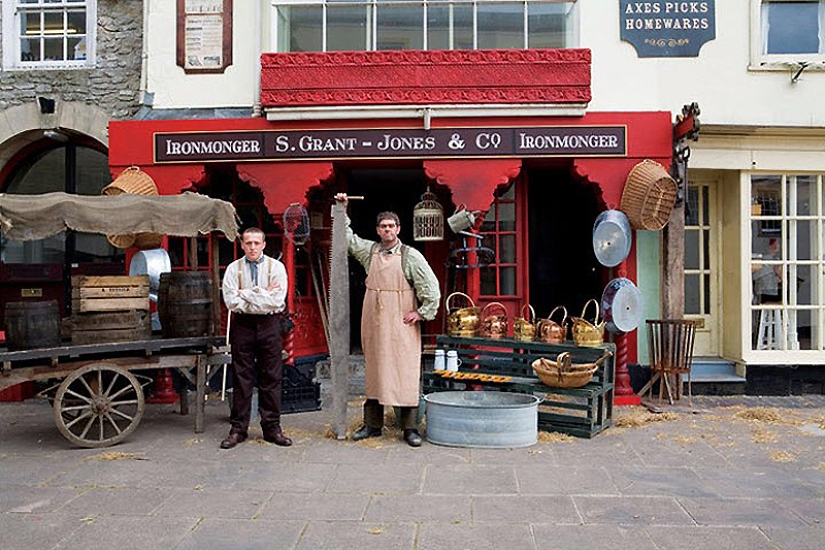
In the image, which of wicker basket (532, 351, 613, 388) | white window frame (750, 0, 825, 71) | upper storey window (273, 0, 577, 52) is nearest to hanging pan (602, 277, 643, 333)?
wicker basket (532, 351, 613, 388)

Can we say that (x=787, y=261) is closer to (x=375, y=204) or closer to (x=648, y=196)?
(x=648, y=196)

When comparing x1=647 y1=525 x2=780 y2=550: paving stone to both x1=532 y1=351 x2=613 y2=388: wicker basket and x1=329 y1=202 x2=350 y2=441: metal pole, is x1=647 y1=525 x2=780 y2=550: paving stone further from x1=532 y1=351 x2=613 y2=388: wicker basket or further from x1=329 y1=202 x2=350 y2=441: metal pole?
x1=329 y1=202 x2=350 y2=441: metal pole

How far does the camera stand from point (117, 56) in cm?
1030

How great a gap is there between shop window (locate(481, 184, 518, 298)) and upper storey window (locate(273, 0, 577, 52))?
1.87m

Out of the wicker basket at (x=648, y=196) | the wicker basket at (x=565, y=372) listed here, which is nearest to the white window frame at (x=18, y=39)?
the wicker basket at (x=648, y=196)

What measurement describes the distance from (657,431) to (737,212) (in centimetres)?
353

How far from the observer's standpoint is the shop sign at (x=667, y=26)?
962 cm

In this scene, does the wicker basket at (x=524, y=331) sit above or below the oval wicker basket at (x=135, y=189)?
below

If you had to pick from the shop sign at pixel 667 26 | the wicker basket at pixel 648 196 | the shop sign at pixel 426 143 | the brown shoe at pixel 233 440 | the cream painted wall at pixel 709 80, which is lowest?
the brown shoe at pixel 233 440

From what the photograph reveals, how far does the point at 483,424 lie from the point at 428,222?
338 centimetres

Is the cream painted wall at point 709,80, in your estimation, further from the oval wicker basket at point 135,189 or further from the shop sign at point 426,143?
the oval wicker basket at point 135,189

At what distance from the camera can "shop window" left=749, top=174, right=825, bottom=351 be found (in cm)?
993

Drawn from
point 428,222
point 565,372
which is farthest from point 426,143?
point 565,372

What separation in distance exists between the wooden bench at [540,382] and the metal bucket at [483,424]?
1.61ft
